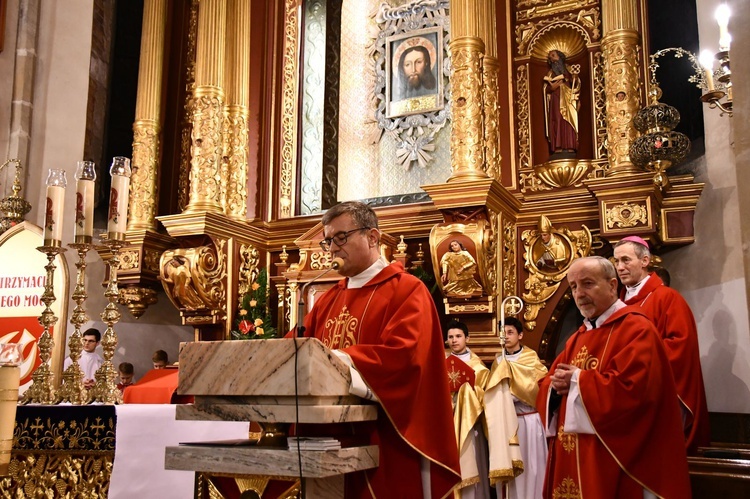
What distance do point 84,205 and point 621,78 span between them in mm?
5021

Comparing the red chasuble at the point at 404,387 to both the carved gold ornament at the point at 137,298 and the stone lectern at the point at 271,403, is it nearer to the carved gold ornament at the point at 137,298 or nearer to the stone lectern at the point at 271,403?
the stone lectern at the point at 271,403

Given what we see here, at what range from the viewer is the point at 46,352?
422 centimetres

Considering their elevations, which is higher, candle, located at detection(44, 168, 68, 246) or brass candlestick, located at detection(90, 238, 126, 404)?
candle, located at detection(44, 168, 68, 246)

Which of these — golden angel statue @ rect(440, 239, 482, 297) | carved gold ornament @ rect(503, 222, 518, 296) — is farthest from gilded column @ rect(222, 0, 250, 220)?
carved gold ornament @ rect(503, 222, 518, 296)

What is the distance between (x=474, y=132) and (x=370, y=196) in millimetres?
1753

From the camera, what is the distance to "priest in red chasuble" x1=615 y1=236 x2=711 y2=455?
509 cm

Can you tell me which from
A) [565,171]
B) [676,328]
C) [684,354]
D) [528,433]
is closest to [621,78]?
[565,171]

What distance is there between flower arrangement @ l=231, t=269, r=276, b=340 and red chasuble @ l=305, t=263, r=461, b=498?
14.1 ft

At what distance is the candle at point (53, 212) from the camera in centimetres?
421

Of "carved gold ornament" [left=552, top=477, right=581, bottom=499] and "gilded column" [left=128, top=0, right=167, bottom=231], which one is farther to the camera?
"gilded column" [left=128, top=0, right=167, bottom=231]

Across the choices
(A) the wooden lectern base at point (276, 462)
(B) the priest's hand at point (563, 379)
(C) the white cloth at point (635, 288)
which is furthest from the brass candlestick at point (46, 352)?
(C) the white cloth at point (635, 288)

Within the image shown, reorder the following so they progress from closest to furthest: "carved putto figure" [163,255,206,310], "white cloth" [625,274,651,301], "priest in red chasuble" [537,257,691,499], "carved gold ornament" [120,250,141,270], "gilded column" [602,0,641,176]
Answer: "priest in red chasuble" [537,257,691,499], "white cloth" [625,274,651,301], "gilded column" [602,0,641,176], "carved putto figure" [163,255,206,310], "carved gold ornament" [120,250,141,270]

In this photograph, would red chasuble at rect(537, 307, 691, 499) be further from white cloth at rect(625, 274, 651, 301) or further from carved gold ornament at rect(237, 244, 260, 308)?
carved gold ornament at rect(237, 244, 260, 308)

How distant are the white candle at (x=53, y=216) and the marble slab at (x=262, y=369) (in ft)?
5.90
